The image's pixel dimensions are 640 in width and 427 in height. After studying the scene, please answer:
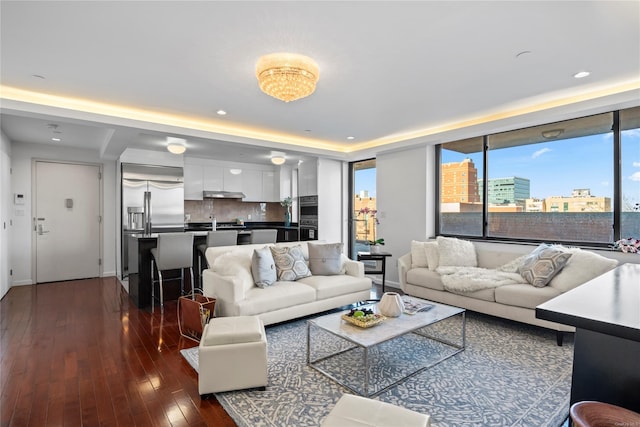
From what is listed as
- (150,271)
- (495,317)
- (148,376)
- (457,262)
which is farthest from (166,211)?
(495,317)

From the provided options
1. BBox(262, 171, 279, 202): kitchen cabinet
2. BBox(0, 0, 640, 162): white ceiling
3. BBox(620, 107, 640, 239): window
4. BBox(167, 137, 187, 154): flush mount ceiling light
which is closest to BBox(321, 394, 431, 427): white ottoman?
BBox(0, 0, 640, 162): white ceiling

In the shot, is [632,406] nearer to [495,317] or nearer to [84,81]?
[495,317]

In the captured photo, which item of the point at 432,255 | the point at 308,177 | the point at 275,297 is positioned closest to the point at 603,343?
the point at 275,297

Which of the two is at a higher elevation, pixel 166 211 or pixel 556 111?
pixel 556 111

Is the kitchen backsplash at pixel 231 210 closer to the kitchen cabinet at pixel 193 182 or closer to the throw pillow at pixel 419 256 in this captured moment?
the kitchen cabinet at pixel 193 182

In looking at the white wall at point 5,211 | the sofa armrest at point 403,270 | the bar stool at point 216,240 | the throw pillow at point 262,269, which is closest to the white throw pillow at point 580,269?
the sofa armrest at point 403,270

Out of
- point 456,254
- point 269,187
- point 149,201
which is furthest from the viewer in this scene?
point 269,187

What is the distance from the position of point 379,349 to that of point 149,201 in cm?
511

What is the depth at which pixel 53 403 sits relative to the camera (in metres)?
2.21

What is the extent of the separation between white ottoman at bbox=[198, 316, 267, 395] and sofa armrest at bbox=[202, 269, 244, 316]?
32.8 inches

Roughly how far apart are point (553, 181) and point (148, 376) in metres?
5.02

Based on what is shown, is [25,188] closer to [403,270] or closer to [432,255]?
[403,270]

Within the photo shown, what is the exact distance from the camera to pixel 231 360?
227 centimetres

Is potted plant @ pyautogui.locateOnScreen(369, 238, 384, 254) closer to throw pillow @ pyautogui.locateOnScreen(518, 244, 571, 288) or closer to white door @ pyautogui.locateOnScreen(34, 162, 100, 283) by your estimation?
throw pillow @ pyautogui.locateOnScreen(518, 244, 571, 288)
